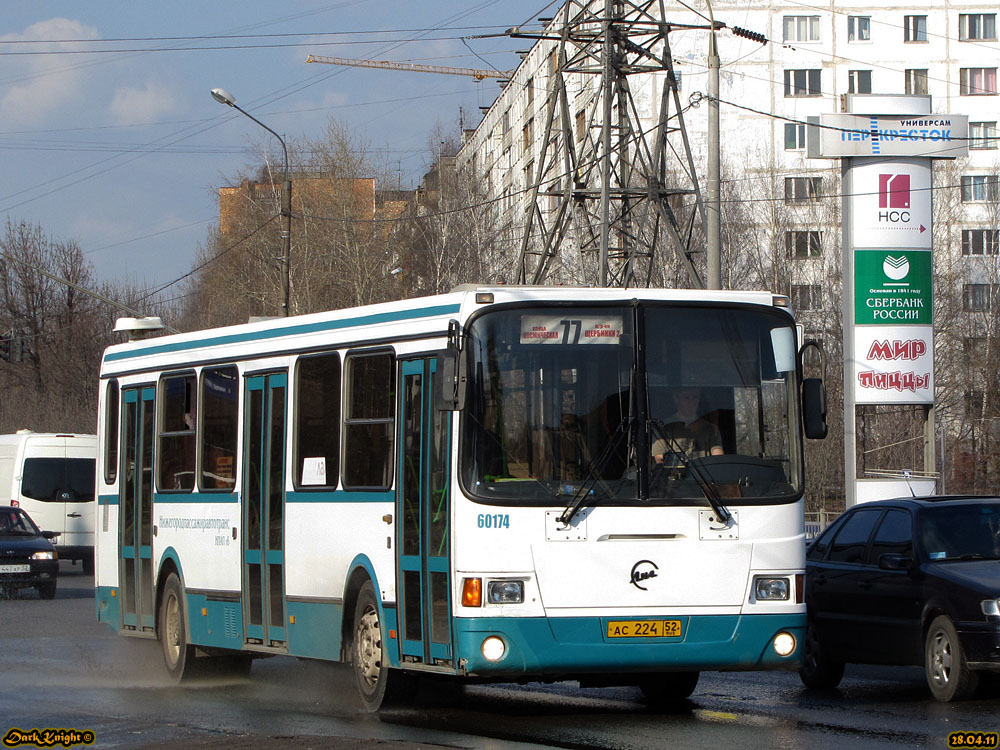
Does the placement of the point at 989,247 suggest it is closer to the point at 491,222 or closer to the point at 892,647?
the point at 491,222

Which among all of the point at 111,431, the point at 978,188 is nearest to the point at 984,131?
the point at 978,188

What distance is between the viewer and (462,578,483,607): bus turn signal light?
998 centimetres

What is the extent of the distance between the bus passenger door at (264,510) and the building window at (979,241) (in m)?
59.3

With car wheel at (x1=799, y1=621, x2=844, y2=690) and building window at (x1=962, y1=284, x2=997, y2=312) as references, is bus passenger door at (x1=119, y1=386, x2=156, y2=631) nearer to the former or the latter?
car wheel at (x1=799, y1=621, x2=844, y2=690)

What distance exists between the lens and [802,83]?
228 feet

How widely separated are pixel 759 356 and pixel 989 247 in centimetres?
6116

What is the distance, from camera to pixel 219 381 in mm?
13695

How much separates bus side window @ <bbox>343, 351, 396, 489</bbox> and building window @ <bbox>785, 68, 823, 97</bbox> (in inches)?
2388

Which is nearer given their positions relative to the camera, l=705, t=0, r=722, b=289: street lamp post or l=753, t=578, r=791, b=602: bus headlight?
l=753, t=578, r=791, b=602: bus headlight

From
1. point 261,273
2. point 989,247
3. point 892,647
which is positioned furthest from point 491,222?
point 892,647

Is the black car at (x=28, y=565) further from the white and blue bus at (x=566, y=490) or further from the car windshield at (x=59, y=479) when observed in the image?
the white and blue bus at (x=566, y=490)

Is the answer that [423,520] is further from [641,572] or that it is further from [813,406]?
[813,406]

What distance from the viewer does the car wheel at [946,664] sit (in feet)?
36.5

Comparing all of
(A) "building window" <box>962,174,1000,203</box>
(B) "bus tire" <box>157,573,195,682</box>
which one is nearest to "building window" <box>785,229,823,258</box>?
(A) "building window" <box>962,174,1000,203</box>
